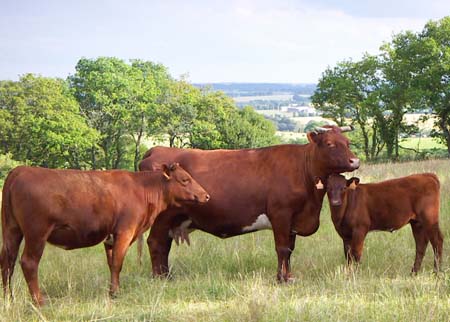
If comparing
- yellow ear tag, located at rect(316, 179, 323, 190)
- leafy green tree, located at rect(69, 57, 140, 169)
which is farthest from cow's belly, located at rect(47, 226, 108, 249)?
leafy green tree, located at rect(69, 57, 140, 169)

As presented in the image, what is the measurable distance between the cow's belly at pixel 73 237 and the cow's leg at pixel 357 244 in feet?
10.9

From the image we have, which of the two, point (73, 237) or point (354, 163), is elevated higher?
point (354, 163)

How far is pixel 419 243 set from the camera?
8477 mm

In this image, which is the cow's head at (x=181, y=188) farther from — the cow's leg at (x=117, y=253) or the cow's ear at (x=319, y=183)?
the cow's ear at (x=319, y=183)

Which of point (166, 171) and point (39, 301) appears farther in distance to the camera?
point (166, 171)

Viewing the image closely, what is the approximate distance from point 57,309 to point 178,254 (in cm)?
355

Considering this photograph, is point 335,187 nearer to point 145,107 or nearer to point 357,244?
point 357,244

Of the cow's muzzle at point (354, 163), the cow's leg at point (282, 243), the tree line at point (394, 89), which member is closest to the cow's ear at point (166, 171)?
the cow's leg at point (282, 243)

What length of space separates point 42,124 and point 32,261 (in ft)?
196

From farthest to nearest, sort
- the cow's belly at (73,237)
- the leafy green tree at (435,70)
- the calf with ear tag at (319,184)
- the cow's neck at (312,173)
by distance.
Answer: the leafy green tree at (435,70) → the cow's neck at (312,173) → the calf with ear tag at (319,184) → the cow's belly at (73,237)

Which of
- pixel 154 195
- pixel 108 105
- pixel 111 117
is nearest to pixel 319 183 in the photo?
pixel 154 195

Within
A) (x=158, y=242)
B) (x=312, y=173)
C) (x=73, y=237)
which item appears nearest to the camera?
(x=73, y=237)

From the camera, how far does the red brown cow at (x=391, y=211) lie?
844 cm

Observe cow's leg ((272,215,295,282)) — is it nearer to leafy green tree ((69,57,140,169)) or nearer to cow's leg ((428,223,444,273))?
cow's leg ((428,223,444,273))
